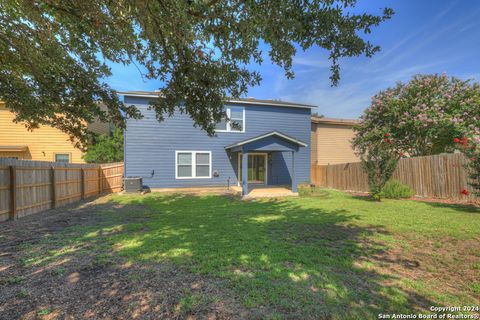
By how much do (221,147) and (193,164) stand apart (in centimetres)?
204

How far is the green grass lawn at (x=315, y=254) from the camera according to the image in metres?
2.65

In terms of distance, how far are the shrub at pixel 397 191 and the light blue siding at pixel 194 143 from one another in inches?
231

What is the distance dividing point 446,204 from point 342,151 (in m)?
11.2

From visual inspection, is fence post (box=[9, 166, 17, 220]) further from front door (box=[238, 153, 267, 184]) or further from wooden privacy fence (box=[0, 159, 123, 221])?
front door (box=[238, 153, 267, 184])

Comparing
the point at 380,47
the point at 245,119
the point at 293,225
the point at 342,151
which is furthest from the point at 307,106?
the point at 380,47

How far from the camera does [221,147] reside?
14422 millimetres

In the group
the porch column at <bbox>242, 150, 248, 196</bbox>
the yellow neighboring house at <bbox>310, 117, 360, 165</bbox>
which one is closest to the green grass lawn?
the porch column at <bbox>242, 150, 248, 196</bbox>

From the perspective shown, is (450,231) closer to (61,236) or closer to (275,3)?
(275,3)

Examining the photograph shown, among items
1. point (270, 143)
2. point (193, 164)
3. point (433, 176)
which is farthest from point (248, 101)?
point (433, 176)

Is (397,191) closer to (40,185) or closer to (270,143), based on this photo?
(270,143)

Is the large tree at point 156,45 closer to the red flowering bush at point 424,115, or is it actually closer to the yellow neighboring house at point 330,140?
the red flowering bush at point 424,115

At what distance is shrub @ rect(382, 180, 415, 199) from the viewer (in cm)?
1014

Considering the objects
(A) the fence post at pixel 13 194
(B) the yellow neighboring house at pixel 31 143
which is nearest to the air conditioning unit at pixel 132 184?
(B) the yellow neighboring house at pixel 31 143

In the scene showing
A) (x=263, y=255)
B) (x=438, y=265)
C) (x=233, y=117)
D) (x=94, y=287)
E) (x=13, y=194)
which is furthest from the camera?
(x=233, y=117)
